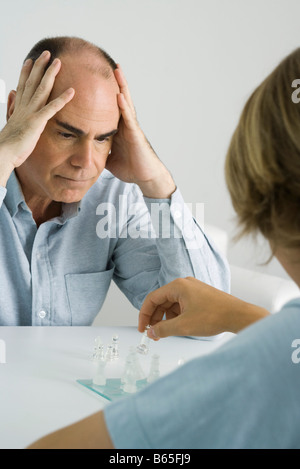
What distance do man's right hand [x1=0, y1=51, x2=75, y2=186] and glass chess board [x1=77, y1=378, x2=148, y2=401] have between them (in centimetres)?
64

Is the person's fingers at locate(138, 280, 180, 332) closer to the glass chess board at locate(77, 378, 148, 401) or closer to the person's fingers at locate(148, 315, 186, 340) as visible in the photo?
the person's fingers at locate(148, 315, 186, 340)

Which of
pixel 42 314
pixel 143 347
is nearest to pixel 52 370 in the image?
pixel 143 347

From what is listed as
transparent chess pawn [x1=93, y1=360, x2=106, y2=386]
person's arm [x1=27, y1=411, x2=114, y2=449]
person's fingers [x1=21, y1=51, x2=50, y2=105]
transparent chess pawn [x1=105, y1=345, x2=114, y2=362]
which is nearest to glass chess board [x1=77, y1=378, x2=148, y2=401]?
transparent chess pawn [x1=93, y1=360, x2=106, y2=386]

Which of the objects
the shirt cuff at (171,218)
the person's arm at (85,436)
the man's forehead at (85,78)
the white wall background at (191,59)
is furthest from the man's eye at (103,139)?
the white wall background at (191,59)

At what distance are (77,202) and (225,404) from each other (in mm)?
1229

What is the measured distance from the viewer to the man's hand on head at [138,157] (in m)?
1.66

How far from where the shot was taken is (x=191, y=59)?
11.3 ft

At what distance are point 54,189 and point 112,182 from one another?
0.30 m

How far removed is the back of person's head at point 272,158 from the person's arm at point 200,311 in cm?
44

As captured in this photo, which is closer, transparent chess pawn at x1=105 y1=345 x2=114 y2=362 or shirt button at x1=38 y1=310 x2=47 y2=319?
transparent chess pawn at x1=105 y1=345 x2=114 y2=362

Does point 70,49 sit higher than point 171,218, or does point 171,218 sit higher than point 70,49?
point 70,49

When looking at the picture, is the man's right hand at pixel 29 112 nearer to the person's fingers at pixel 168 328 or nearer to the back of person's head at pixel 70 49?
the back of person's head at pixel 70 49

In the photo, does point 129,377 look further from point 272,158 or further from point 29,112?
point 29,112

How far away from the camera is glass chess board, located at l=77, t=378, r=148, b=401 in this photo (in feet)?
3.53
